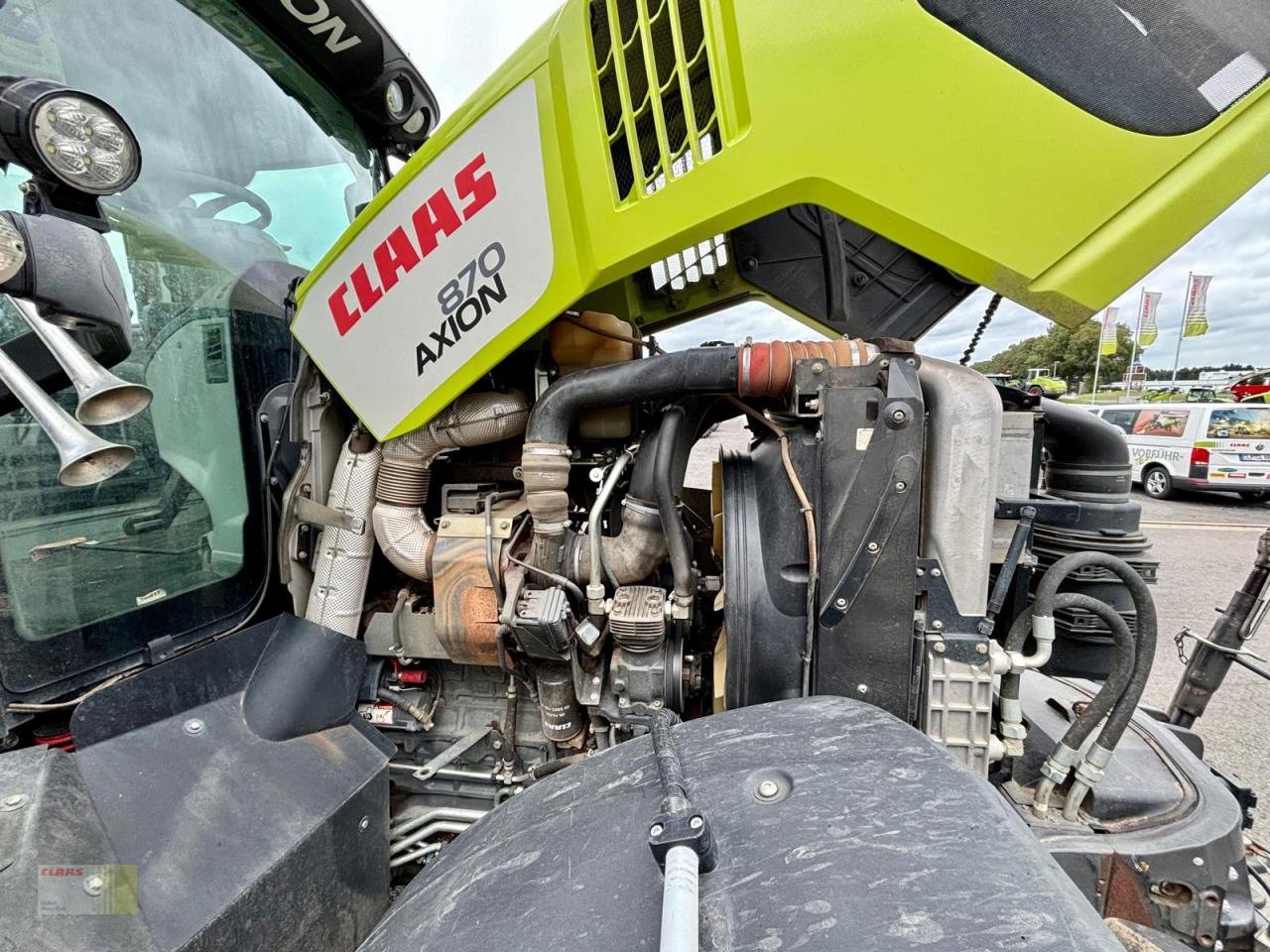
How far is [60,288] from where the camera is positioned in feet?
3.29

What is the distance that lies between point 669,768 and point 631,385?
0.92 m

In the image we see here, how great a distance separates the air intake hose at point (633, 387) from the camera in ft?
4.62

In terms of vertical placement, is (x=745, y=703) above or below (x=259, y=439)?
below

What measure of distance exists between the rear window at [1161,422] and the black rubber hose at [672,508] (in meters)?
12.9

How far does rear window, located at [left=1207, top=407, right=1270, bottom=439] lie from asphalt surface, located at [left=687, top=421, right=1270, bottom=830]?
1307mm

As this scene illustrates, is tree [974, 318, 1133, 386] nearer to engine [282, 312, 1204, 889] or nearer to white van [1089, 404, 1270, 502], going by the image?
white van [1089, 404, 1270, 502]

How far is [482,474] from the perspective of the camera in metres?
2.05

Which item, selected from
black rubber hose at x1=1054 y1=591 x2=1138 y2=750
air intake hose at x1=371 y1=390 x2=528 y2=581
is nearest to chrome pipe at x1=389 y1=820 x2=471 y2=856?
air intake hose at x1=371 y1=390 x2=528 y2=581

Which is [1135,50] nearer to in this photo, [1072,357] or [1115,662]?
[1115,662]

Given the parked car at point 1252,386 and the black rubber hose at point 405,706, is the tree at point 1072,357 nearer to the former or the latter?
the parked car at point 1252,386

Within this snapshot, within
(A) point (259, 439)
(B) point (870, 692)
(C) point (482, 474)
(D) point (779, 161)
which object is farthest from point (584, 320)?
(B) point (870, 692)

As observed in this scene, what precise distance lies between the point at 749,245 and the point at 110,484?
6.64 ft

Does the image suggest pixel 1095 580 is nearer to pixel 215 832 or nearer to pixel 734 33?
pixel 734 33

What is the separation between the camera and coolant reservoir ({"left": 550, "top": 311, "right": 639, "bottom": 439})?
72.3 inches
